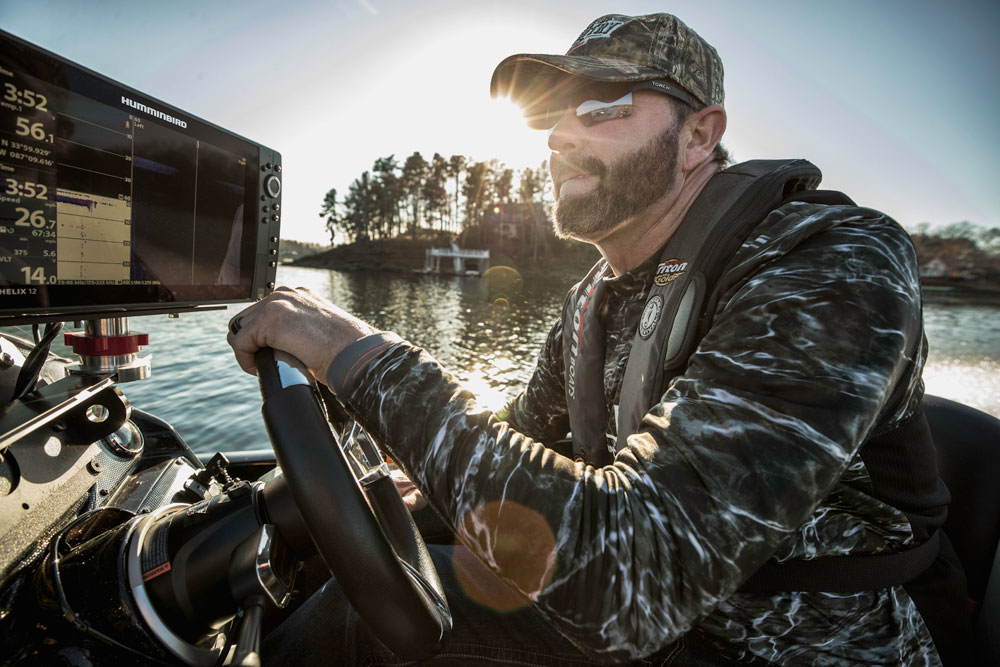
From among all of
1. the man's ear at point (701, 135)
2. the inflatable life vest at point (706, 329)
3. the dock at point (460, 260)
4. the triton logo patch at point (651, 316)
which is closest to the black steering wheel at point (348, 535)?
the inflatable life vest at point (706, 329)

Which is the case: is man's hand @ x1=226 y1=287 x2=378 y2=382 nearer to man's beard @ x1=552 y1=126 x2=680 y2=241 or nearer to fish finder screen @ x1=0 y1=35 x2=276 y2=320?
fish finder screen @ x1=0 y1=35 x2=276 y2=320

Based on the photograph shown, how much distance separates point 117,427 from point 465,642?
1.13 meters

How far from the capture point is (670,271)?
1471mm

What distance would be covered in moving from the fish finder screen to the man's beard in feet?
3.59

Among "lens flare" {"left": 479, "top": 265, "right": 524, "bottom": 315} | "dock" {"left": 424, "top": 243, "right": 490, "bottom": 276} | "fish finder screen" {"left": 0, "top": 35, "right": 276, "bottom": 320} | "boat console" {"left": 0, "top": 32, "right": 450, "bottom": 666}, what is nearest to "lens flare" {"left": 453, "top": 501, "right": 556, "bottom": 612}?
"boat console" {"left": 0, "top": 32, "right": 450, "bottom": 666}

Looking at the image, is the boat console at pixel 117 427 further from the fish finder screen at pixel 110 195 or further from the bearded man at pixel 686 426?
the bearded man at pixel 686 426

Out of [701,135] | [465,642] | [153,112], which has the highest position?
[701,135]

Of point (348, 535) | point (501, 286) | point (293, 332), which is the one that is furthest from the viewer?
point (501, 286)

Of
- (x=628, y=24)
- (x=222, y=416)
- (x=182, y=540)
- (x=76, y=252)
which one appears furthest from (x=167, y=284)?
(x=222, y=416)

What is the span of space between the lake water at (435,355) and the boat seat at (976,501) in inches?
84.0

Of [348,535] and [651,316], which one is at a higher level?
[651,316]

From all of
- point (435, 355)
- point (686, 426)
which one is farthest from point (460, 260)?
point (686, 426)

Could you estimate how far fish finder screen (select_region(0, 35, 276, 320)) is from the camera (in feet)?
3.17

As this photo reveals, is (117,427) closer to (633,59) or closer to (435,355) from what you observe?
(633,59)
